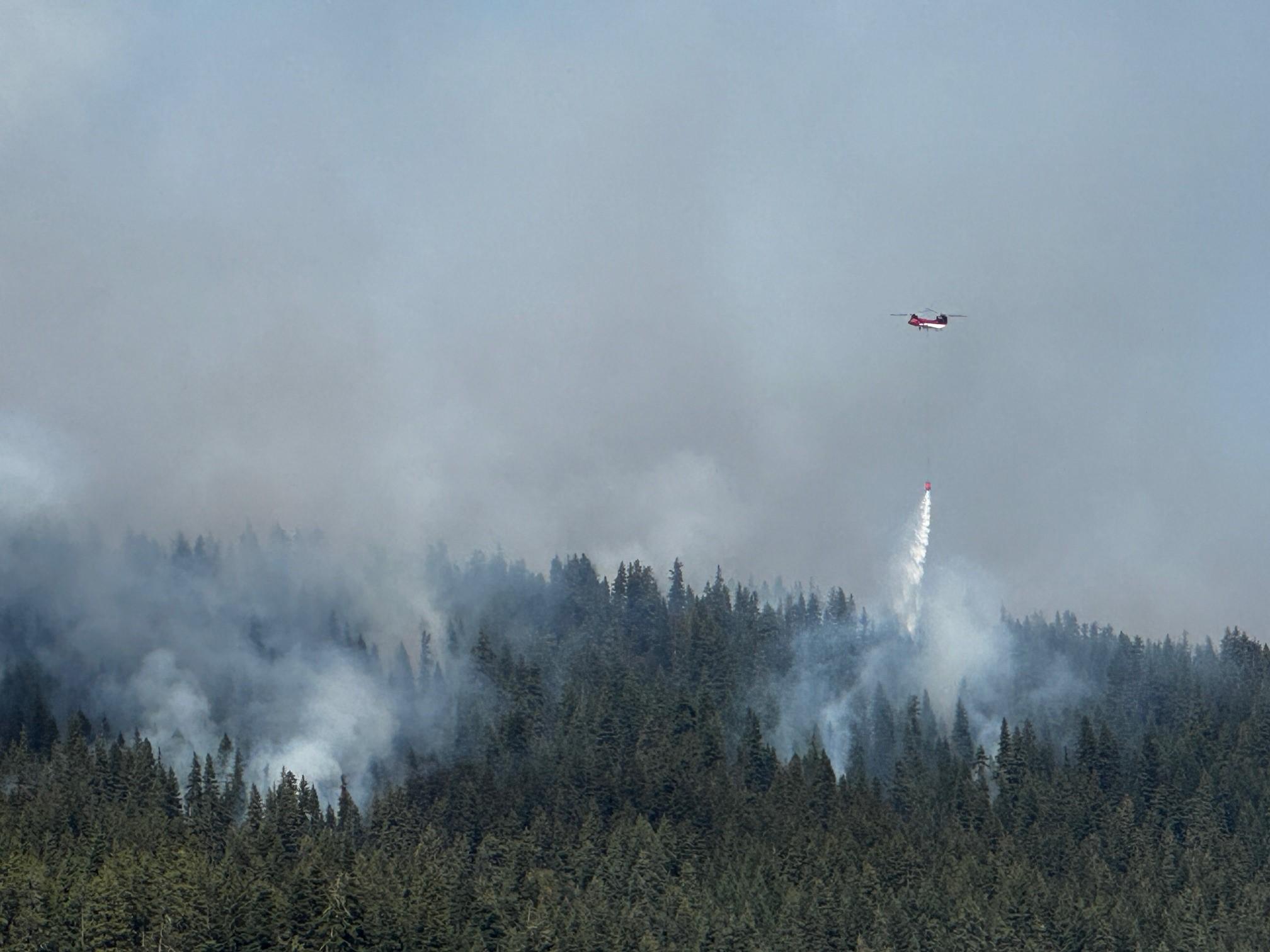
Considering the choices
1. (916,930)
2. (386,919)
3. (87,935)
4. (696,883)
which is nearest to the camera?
(87,935)

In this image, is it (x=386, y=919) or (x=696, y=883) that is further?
(x=696, y=883)

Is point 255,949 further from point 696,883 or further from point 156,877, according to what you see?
point 696,883

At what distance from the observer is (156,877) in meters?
167

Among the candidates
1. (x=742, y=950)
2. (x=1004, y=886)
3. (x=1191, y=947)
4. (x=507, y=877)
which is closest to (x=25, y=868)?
(x=507, y=877)

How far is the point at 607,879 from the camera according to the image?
652ft

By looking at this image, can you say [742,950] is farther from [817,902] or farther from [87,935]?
[87,935]

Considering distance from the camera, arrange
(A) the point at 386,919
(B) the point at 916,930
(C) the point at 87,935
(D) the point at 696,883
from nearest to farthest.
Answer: (C) the point at 87,935, (A) the point at 386,919, (B) the point at 916,930, (D) the point at 696,883

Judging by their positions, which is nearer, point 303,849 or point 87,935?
point 87,935

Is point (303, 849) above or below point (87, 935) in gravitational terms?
above

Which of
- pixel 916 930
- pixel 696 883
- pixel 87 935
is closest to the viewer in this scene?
pixel 87 935

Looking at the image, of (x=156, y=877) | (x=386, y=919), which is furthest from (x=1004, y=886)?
(x=156, y=877)

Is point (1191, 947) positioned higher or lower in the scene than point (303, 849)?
lower

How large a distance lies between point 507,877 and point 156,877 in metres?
37.4

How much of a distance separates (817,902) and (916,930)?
9.02m
